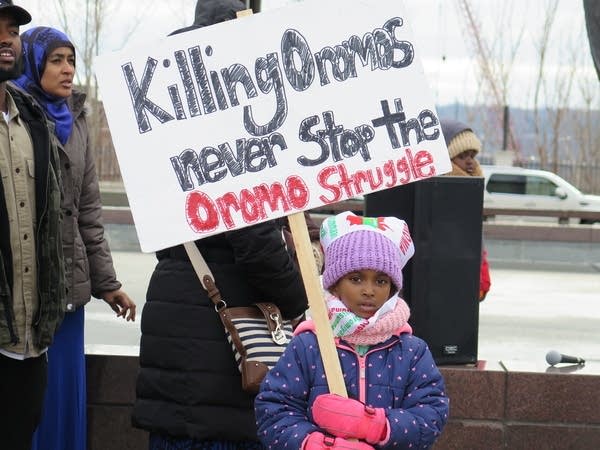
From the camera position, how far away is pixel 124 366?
16.1 feet

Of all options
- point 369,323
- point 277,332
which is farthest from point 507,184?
point 369,323

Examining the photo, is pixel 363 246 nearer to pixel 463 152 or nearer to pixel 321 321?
pixel 321 321

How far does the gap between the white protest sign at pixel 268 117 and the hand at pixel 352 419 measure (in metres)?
0.54

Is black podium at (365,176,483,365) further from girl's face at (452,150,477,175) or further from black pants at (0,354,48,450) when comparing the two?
black pants at (0,354,48,450)

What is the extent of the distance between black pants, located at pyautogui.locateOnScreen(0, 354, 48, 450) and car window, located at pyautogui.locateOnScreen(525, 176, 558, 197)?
24393 mm

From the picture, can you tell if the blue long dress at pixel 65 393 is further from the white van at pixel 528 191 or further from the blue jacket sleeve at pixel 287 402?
the white van at pixel 528 191

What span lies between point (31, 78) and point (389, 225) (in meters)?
1.46

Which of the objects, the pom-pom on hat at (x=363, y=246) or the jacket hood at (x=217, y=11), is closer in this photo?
the pom-pom on hat at (x=363, y=246)

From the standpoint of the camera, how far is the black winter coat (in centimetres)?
371

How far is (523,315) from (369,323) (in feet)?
30.2

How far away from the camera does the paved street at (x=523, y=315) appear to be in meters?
9.87

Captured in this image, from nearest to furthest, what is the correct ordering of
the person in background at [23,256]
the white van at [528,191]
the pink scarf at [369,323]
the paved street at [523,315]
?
the pink scarf at [369,323], the person in background at [23,256], the paved street at [523,315], the white van at [528,191]

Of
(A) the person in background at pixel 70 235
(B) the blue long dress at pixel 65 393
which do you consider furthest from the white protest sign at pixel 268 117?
(B) the blue long dress at pixel 65 393

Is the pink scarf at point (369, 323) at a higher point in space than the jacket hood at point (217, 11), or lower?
lower
